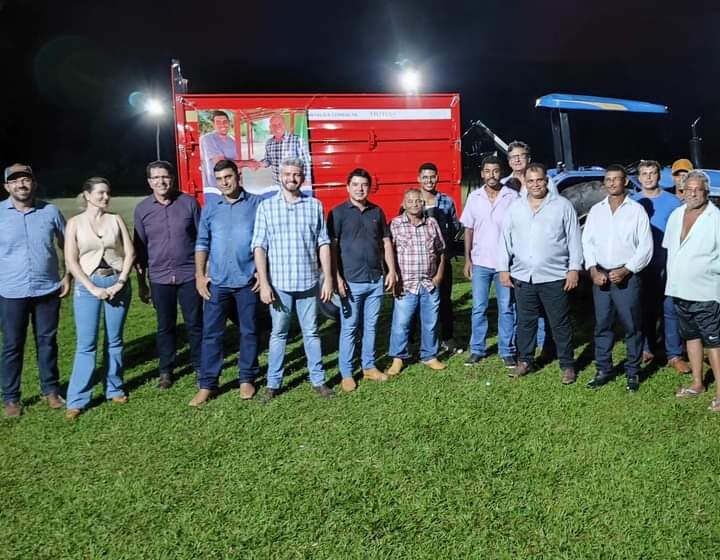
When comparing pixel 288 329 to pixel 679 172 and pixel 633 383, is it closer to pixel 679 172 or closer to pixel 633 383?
pixel 633 383

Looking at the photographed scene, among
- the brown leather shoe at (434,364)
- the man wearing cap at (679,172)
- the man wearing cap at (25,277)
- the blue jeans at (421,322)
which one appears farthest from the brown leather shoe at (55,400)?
the man wearing cap at (679,172)

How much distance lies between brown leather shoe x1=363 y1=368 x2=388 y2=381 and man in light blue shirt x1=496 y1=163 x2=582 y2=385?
3.69 feet

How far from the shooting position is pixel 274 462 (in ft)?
10.9

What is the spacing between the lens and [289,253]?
3975mm

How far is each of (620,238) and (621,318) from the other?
0.59 m

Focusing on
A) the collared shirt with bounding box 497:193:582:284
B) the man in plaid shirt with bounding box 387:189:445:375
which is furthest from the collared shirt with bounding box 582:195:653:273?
the man in plaid shirt with bounding box 387:189:445:375

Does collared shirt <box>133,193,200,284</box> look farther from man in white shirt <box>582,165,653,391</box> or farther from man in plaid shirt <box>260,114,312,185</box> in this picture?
man in white shirt <box>582,165,653,391</box>

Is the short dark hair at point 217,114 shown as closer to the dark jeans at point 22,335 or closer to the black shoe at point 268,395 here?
the dark jeans at point 22,335

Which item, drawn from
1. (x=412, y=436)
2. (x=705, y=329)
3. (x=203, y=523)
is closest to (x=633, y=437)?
(x=705, y=329)

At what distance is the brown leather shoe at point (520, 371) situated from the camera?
4516 mm

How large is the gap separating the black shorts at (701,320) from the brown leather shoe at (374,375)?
214 cm

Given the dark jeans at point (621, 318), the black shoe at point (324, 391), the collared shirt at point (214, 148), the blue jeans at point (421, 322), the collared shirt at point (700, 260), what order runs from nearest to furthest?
1. the collared shirt at point (700, 260)
2. the dark jeans at point (621, 318)
3. the black shoe at point (324, 391)
4. the blue jeans at point (421, 322)
5. the collared shirt at point (214, 148)

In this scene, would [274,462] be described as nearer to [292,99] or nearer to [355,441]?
[355,441]

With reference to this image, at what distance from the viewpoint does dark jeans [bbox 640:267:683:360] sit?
4512 mm
